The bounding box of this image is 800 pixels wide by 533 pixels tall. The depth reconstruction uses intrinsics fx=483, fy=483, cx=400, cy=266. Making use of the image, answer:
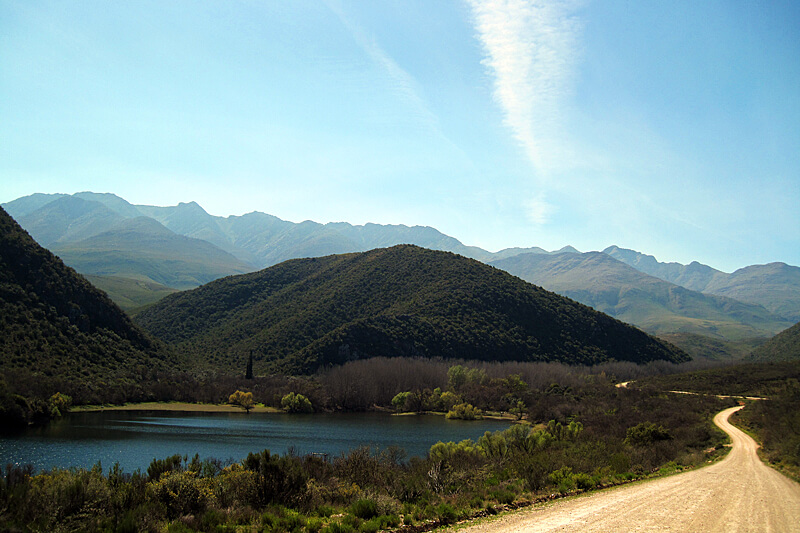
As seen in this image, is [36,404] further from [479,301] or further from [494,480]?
[479,301]

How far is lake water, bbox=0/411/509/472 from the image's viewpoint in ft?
119

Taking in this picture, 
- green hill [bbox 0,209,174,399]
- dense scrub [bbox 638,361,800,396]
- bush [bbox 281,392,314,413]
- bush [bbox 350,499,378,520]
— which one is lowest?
bush [bbox 281,392,314,413]

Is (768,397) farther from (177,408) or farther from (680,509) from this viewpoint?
(177,408)

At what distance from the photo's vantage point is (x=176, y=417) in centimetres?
7300

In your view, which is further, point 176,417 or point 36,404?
point 176,417

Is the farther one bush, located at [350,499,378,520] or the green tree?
the green tree

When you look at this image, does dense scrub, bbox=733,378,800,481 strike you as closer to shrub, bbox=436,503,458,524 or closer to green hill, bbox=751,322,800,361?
shrub, bbox=436,503,458,524

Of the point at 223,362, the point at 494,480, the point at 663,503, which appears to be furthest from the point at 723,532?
the point at 223,362

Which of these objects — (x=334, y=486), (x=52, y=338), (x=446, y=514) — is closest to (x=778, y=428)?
(x=446, y=514)

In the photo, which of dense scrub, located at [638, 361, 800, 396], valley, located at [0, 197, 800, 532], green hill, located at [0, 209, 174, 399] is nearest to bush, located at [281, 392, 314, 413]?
valley, located at [0, 197, 800, 532]

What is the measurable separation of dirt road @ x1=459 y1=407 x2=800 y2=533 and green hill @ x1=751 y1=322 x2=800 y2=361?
121702 mm

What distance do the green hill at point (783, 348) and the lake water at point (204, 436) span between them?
88.3 metres

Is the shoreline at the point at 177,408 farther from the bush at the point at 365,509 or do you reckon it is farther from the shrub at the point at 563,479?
the shrub at the point at 563,479

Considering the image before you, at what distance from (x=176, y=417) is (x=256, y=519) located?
68.2 metres
